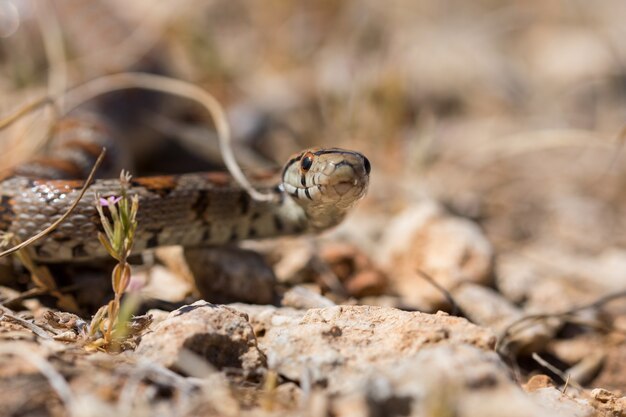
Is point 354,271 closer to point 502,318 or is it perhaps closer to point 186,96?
point 502,318

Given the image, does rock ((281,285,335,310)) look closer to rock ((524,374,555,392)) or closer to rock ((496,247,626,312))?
rock ((524,374,555,392))

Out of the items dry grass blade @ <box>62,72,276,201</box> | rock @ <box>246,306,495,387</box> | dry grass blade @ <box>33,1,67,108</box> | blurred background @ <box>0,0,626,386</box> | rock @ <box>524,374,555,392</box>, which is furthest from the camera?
dry grass blade @ <box>33,1,67,108</box>

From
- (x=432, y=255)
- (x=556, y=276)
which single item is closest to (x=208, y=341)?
(x=432, y=255)

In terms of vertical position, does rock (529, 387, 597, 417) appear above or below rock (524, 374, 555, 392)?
above

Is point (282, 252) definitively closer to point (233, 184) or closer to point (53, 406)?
point (233, 184)

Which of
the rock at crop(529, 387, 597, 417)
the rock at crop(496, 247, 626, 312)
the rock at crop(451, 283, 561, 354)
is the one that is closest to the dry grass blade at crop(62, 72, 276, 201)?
the rock at crop(451, 283, 561, 354)

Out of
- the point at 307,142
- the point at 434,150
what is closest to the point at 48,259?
the point at 307,142

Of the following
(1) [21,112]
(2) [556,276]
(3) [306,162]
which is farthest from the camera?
(2) [556,276]
